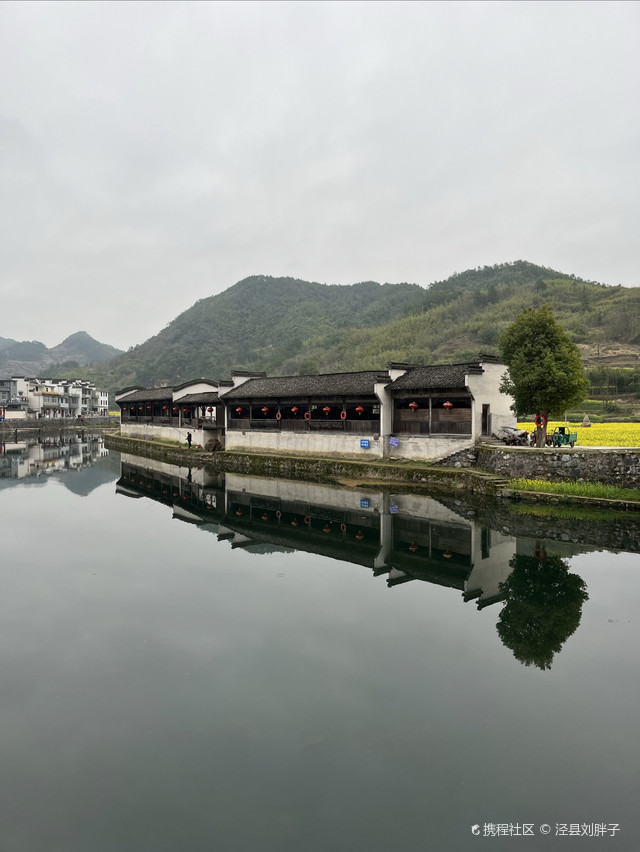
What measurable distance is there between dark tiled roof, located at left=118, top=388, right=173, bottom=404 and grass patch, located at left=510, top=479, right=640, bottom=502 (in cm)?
3442

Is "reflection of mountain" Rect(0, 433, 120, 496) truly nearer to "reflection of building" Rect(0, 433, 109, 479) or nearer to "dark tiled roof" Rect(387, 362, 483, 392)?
"reflection of building" Rect(0, 433, 109, 479)

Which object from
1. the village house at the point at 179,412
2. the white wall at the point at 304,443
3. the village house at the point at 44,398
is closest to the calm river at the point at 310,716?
the white wall at the point at 304,443

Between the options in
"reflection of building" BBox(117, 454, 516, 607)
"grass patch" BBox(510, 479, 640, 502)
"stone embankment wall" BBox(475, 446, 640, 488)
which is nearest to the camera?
"reflection of building" BBox(117, 454, 516, 607)

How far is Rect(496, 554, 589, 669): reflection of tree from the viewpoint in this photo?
964 cm

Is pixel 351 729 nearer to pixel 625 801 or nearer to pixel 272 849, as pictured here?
pixel 272 849

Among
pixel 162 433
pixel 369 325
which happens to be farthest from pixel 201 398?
pixel 369 325

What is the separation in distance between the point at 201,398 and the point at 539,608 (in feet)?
117

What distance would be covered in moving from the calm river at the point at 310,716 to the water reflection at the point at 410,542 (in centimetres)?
11

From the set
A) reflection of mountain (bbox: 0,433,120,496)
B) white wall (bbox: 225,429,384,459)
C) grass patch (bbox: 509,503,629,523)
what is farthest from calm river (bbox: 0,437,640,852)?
reflection of mountain (bbox: 0,433,120,496)

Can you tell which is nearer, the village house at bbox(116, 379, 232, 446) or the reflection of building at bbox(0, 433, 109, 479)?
the reflection of building at bbox(0, 433, 109, 479)

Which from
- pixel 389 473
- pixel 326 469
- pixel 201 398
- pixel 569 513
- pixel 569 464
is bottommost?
pixel 569 513

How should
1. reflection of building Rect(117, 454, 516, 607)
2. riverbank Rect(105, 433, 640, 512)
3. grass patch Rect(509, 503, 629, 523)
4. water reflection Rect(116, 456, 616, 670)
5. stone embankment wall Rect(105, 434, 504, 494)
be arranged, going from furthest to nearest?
stone embankment wall Rect(105, 434, 504, 494) < riverbank Rect(105, 433, 640, 512) < grass patch Rect(509, 503, 629, 523) < reflection of building Rect(117, 454, 516, 607) < water reflection Rect(116, 456, 616, 670)

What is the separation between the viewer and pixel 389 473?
1091 inches

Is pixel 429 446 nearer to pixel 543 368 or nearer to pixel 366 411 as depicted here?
pixel 366 411
